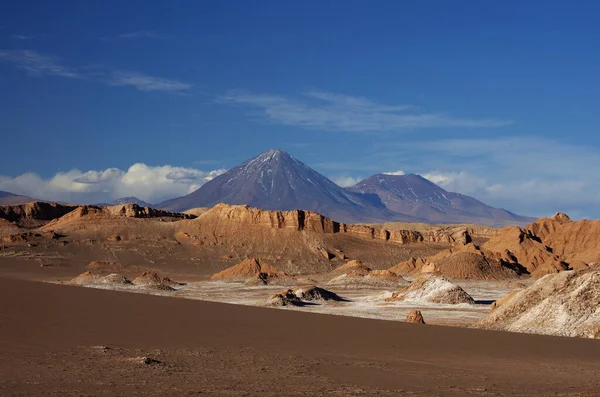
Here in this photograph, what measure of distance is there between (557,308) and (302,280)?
46004 millimetres

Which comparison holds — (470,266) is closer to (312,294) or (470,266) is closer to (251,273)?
(251,273)

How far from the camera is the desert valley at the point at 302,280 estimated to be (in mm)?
13773

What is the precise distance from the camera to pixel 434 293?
46719mm

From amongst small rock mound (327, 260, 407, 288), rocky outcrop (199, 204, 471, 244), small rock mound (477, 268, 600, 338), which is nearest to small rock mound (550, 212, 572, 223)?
rocky outcrop (199, 204, 471, 244)

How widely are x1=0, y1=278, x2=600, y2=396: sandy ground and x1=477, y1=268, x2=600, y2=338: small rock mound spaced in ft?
10.9

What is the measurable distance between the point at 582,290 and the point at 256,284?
138 ft

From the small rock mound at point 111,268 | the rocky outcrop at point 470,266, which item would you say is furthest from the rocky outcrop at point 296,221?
the small rock mound at point 111,268

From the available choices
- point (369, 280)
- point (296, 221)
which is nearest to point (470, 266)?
point (369, 280)

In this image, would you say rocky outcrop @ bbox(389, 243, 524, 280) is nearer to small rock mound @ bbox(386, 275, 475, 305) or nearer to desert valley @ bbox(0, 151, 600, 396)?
desert valley @ bbox(0, 151, 600, 396)

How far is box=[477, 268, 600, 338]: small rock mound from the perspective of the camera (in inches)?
961

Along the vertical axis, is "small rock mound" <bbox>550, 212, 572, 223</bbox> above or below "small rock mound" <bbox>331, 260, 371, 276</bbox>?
above

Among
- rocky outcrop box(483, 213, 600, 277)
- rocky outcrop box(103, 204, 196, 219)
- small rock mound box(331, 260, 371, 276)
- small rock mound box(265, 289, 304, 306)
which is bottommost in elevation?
small rock mound box(265, 289, 304, 306)

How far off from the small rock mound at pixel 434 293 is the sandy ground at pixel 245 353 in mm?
24381

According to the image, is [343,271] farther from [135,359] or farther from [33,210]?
[135,359]
